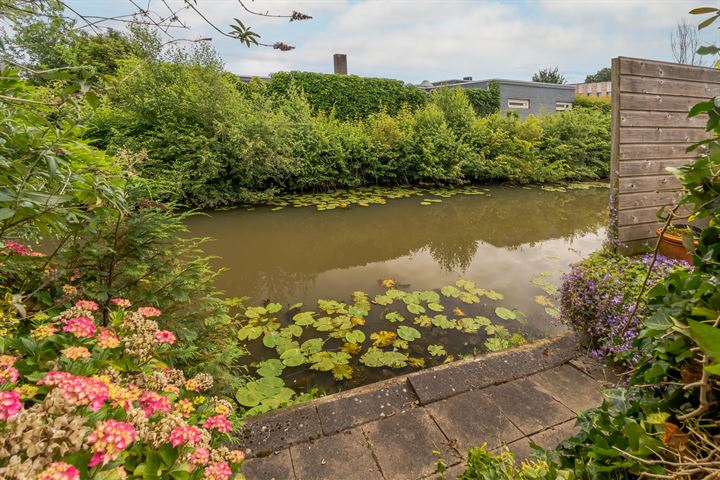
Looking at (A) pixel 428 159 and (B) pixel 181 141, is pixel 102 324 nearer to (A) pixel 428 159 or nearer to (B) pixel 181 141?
(B) pixel 181 141

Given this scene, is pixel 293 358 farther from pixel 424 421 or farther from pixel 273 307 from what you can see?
pixel 424 421

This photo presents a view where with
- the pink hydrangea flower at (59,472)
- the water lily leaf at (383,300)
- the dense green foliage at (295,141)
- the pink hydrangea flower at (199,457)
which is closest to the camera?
the pink hydrangea flower at (59,472)

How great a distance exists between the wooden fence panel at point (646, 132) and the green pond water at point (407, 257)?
1.08 metres

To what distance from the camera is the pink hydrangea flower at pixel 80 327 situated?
0.88 metres

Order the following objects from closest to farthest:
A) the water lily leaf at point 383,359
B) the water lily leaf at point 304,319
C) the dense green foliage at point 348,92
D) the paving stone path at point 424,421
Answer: the paving stone path at point 424,421 < the water lily leaf at point 383,359 < the water lily leaf at point 304,319 < the dense green foliage at point 348,92

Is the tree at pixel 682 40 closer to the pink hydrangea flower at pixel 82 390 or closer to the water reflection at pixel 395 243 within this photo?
the water reflection at pixel 395 243

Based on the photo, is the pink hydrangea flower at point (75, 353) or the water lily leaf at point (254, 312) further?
the water lily leaf at point (254, 312)

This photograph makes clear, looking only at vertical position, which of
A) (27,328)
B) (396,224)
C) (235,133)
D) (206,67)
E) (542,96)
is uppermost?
(542,96)

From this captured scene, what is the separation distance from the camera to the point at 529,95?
16281 millimetres

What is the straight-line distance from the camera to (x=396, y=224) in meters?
5.92

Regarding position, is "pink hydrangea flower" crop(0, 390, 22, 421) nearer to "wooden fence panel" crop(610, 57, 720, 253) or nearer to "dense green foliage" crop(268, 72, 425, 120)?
"wooden fence panel" crop(610, 57, 720, 253)

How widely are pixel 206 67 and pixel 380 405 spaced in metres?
7.80

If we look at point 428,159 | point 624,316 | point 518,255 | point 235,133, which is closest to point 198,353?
point 624,316

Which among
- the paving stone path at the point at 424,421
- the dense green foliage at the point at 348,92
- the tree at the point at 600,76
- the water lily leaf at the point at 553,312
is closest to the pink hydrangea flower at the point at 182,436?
the paving stone path at the point at 424,421
